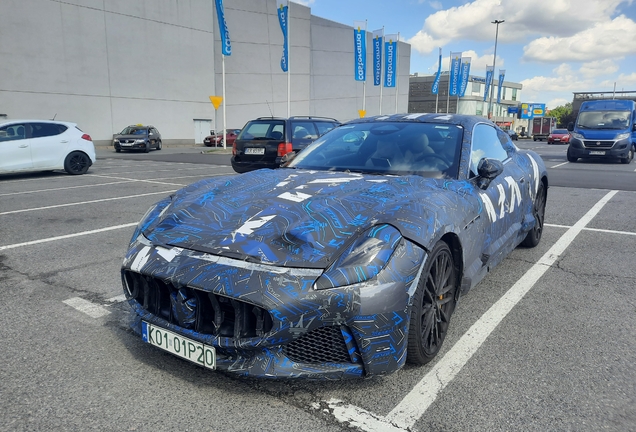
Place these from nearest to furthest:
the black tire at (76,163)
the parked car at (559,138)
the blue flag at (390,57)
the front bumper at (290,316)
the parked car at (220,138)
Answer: the front bumper at (290,316), the black tire at (76,163), the parked car at (220,138), the blue flag at (390,57), the parked car at (559,138)

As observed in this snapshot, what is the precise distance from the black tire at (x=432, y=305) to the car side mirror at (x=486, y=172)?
0.82 metres

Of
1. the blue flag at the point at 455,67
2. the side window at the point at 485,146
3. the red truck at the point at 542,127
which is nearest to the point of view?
the side window at the point at 485,146

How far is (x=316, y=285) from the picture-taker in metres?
2.23

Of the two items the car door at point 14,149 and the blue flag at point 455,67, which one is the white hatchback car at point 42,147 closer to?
the car door at point 14,149

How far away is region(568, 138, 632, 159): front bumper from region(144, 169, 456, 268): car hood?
18660 mm

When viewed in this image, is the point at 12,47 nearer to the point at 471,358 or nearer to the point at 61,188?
the point at 61,188

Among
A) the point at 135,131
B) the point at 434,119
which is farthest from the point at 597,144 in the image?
the point at 135,131

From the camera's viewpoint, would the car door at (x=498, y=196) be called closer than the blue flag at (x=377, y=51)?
Yes

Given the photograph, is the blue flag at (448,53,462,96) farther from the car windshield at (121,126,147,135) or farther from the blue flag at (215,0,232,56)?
the car windshield at (121,126,147,135)

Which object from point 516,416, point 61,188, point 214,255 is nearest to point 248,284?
point 214,255

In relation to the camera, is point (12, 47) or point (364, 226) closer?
point (364, 226)

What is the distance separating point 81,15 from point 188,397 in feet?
108

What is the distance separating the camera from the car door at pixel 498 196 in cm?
361

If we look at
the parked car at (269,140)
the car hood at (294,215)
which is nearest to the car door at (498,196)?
the car hood at (294,215)
